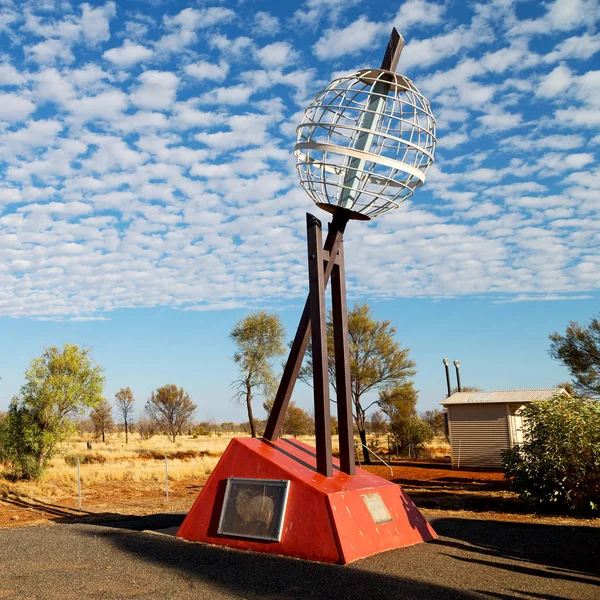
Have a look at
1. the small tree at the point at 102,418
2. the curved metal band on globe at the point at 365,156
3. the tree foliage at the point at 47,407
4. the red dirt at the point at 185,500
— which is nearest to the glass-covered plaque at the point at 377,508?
the curved metal band on globe at the point at 365,156

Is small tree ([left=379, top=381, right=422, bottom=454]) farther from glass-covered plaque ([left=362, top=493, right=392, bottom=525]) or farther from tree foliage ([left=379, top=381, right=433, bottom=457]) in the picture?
glass-covered plaque ([left=362, top=493, right=392, bottom=525])

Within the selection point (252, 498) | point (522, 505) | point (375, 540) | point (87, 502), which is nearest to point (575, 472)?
point (522, 505)

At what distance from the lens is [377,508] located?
295 inches

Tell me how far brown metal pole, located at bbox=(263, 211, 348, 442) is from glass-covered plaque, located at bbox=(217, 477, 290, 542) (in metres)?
1.08

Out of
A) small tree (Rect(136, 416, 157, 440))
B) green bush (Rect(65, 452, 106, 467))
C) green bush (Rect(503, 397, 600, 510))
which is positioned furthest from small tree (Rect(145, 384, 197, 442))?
green bush (Rect(503, 397, 600, 510))

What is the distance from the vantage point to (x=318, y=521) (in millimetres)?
6859

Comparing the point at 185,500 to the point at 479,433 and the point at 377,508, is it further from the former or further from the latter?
Result: the point at 479,433

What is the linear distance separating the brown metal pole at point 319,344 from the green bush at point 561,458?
234 inches

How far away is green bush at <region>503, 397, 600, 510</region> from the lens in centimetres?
1141

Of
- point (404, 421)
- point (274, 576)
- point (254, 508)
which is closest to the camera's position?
point (274, 576)

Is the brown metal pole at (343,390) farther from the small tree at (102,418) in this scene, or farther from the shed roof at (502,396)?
the small tree at (102,418)

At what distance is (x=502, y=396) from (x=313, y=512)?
17122 mm

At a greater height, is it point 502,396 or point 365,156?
point 365,156

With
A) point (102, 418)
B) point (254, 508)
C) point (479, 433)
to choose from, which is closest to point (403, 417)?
point (479, 433)
